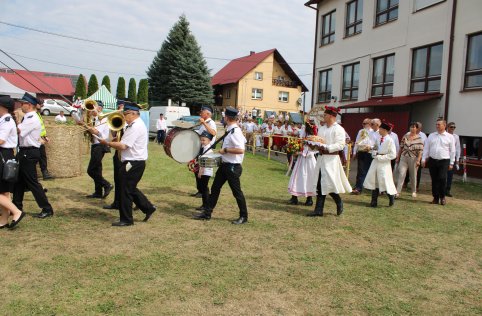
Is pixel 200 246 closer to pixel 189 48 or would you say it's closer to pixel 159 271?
pixel 159 271

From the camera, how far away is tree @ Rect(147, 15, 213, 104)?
44.2 metres

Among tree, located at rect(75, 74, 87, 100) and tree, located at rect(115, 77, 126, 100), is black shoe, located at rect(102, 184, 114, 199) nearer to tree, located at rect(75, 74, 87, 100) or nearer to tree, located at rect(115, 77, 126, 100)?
tree, located at rect(115, 77, 126, 100)

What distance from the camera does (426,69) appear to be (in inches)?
615

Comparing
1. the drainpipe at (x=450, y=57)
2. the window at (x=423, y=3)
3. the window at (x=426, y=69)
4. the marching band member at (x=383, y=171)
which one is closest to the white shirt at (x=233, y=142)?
the marching band member at (x=383, y=171)

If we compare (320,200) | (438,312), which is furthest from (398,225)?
(438,312)

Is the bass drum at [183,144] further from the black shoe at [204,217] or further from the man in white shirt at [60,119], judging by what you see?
the man in white shirt at [60,119]

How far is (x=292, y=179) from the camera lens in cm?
845

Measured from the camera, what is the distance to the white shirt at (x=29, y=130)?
6.38 m

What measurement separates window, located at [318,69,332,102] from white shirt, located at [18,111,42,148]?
694 inches

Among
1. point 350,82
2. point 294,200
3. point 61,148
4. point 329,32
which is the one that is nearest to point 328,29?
point 329,32

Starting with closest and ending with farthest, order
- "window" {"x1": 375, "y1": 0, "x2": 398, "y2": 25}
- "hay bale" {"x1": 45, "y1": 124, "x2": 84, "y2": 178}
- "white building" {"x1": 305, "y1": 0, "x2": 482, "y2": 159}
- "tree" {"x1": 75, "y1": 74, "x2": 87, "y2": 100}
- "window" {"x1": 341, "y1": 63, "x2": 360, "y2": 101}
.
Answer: "hay bale" {"x1": 45, "y1": 124, "x2": 84, "y2": 178}, "white building" {"x1": 305, "y1": 0, "x2": 482, "y2": 159}, "window" {"x1": 375, "y1": 0, "x2": 398, "y2": 25}, "window" {"x1": 341, "y1": 63, "x2": 360, "y2": 101}, "tree" {"x1": 75, "y1": 74, "x2": 87, "y2": 100}

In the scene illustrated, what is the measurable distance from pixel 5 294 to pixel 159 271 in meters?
1.49

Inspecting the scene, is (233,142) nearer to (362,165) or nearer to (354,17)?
(362,165)

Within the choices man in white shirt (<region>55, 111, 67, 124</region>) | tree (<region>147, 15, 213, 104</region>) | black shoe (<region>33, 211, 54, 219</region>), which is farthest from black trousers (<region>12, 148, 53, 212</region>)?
tree (<region>147, 15, 213, 104</region>)
